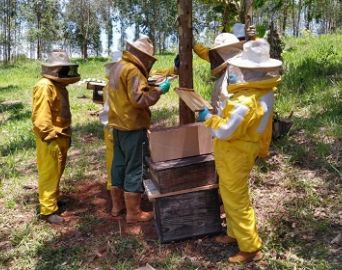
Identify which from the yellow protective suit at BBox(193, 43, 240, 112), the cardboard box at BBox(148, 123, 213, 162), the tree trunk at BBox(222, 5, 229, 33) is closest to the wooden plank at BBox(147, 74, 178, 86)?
the yellow protective suit at BBox(193, 43, 240, 112)

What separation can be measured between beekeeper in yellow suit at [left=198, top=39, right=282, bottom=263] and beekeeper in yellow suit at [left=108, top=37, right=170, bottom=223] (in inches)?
30.2

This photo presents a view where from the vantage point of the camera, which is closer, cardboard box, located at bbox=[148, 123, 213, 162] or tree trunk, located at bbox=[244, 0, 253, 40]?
cardboard box, located at bbox=[148, 123, 213, 162]

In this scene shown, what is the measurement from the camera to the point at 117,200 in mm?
5258

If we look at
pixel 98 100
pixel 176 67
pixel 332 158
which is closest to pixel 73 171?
pixel 98 100

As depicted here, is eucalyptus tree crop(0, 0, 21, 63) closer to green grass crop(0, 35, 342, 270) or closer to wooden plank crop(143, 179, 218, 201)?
green grass crop(0, 35, 342, 270)

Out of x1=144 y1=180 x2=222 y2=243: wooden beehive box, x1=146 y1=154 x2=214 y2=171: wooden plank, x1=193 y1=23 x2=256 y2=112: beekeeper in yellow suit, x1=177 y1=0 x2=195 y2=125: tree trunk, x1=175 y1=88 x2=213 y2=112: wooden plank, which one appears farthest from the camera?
x1=177 y1=0 x2=195 y2=125: tree trunk

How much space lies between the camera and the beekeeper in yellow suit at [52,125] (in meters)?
5.17

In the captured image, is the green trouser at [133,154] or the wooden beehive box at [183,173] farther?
the green trouser at [133,154]

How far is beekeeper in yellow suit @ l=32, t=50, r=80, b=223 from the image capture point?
5172 millimetres

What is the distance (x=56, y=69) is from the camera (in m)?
5.29

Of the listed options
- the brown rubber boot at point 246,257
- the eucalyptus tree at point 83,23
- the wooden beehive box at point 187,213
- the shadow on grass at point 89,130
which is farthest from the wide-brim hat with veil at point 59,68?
the eucalyptus tree at point 83,23

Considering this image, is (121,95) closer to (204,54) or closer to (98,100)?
(204,54)

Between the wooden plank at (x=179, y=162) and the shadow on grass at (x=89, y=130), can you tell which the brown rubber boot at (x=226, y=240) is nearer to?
the wooden plank at (x=179, y=162)

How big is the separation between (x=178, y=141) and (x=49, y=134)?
4.96ft
